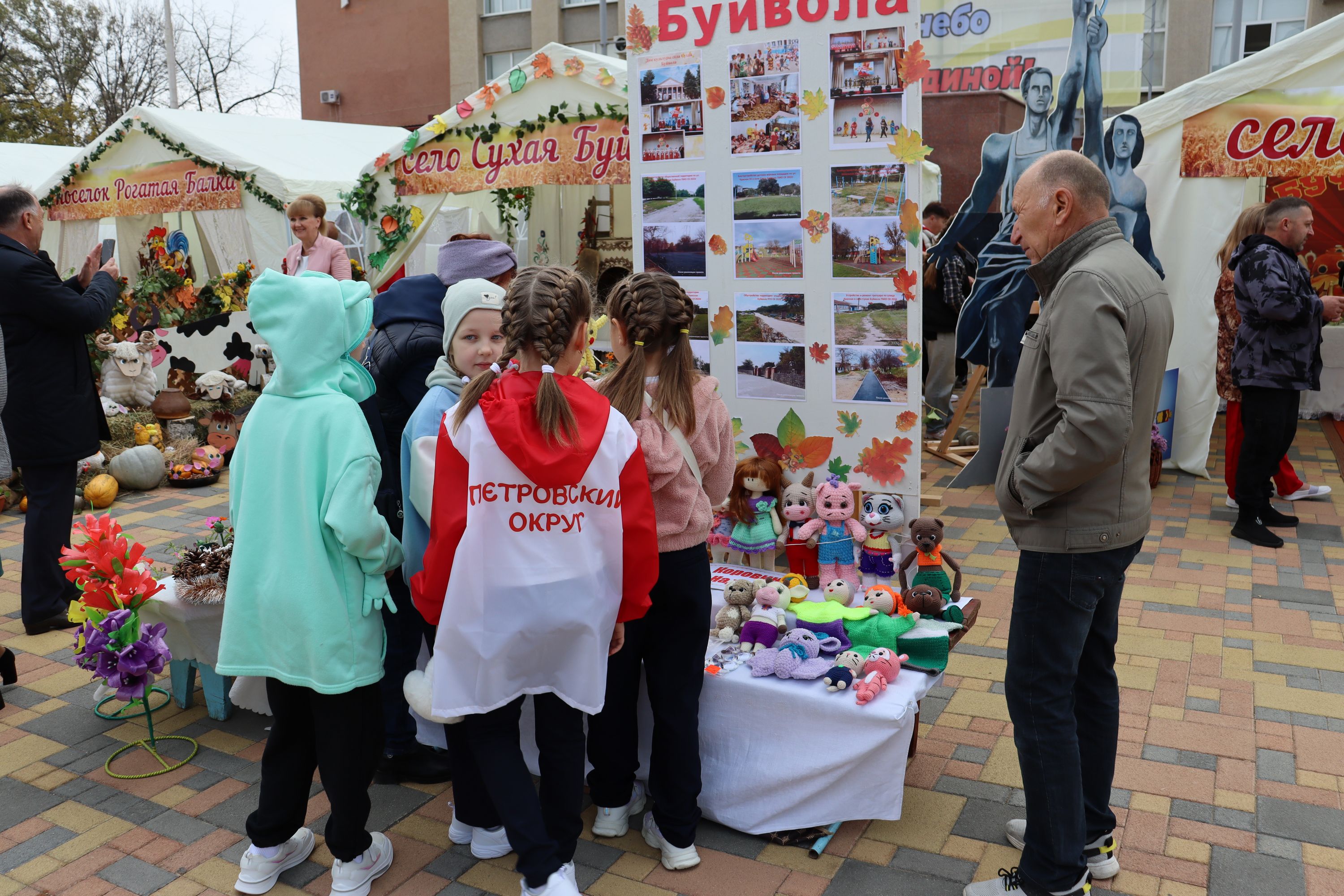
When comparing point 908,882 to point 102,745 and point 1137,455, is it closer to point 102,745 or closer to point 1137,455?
point 1137,455

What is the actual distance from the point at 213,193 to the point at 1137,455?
929cm

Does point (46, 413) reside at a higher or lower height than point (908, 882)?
higher

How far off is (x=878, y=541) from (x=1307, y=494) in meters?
4.21

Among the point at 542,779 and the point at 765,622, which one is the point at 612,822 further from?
the point at 765,622

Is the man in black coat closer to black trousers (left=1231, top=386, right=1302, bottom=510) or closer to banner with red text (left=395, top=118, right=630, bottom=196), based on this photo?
banner with red text (left=395, top=118, right=630, bottom=196)

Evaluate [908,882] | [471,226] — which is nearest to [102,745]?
[908,882]

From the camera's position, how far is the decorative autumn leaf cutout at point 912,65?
3803 mm

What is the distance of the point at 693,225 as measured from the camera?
4.40m

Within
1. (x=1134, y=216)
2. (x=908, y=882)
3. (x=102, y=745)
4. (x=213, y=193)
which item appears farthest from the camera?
(x=213, y=193)

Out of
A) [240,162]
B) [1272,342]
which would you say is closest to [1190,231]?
[1272,342]

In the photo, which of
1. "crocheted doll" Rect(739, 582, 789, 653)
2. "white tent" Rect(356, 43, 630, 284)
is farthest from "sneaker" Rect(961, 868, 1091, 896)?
"white tent" Rect(356, 43, 630, 284)

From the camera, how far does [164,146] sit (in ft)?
32.2

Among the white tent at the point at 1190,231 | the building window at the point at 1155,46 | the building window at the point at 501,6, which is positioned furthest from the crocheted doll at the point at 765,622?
the building window at the point at 501,6

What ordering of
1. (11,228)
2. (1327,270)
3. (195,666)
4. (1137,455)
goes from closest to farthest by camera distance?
1. (1137,455)
2. (195,666)
3. (11,228)
4. (1327,270)
